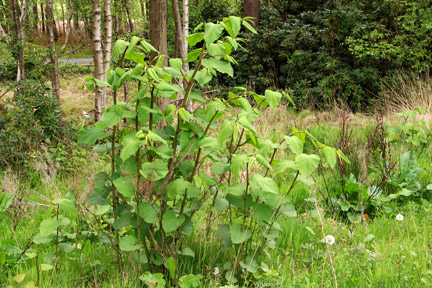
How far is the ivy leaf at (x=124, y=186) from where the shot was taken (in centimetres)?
207

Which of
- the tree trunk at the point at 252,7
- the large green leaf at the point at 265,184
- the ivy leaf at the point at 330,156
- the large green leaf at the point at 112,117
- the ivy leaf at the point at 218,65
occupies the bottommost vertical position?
the large green leaf at the point at 265,184

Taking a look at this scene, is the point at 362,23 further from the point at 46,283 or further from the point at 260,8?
the point at 46,283

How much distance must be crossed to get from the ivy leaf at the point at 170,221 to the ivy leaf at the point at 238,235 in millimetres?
298

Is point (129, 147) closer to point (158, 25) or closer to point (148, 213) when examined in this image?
point (148, 213)

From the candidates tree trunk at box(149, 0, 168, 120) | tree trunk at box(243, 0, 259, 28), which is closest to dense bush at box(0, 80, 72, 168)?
tree trunk at box(149, 0, 168, 120)

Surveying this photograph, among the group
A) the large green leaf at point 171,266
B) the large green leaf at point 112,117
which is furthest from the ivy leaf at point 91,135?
the large green leaf at point 171,266

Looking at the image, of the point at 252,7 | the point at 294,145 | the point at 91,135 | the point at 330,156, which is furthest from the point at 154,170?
the point at 252,7

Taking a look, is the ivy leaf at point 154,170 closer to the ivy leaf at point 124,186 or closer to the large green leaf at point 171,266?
the ivy leaf at point 124,186

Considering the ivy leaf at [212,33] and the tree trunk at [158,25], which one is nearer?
the ivy leaf at [212,33]

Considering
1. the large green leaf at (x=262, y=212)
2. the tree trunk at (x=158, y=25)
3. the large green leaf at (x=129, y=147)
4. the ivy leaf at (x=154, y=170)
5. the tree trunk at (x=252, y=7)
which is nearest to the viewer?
the large green leaf at (x=129, y=147)

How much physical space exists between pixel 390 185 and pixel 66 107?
8.19 metres

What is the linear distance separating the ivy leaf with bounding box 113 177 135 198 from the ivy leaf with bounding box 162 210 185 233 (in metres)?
0.24

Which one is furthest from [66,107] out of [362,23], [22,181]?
[362,23]

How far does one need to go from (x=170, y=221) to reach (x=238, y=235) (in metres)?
0.39
